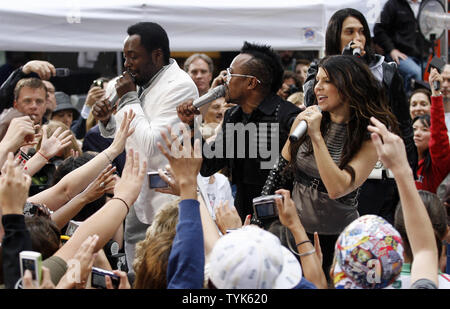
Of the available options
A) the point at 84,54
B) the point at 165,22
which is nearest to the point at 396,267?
the point at 165,22

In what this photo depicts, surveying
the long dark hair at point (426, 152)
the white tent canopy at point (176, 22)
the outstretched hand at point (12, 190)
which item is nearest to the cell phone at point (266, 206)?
the outstretched hand at point (12, 190)

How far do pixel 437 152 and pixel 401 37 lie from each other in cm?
300

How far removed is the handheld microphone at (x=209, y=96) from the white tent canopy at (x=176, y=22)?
2.18 m

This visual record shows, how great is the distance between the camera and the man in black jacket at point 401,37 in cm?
705

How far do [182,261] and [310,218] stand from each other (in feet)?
4.20

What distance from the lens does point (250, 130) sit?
12.3ft

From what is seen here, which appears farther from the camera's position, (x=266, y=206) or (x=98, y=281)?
(x=266, y=206)

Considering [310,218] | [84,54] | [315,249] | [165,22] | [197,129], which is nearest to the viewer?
[315,249]

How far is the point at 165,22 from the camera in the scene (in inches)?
225

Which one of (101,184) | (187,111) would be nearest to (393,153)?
(187,111)

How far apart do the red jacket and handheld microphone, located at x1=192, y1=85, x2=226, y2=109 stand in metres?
1.60

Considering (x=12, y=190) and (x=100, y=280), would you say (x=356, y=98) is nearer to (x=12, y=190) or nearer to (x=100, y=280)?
(x=100, y=280)
